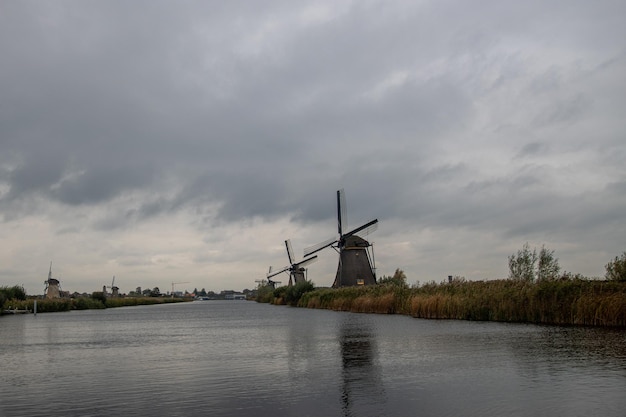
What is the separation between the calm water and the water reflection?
1.1 inches

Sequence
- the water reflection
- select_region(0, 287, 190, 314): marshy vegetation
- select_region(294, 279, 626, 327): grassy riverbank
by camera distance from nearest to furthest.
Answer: the water reflection, select_region(294, 279, 626, 327): grassy riverbank, select_region(0, 287, 190, 314): marshy vegetation

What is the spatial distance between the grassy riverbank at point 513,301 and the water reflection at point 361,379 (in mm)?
9617

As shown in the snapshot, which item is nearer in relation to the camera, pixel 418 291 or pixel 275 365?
pixel 275 365

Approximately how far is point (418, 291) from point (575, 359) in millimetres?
26312

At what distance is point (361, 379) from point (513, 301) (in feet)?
62.1

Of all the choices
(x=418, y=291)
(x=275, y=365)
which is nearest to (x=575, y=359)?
(x=275, y=365)

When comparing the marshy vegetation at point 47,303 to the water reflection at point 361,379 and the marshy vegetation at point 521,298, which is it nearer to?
the marshy vegetation at point 521,298

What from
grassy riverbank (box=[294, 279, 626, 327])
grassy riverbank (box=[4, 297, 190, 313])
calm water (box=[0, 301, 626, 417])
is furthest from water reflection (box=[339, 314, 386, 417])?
grassy riverbank (box=[4, 297, 190, 313])

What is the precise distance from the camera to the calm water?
1155cm

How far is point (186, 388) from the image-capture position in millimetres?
14102

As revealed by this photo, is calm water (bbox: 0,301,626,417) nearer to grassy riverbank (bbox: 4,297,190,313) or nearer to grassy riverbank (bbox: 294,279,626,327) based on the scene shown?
grassy riverbank (bbox: 294,279,626,327)

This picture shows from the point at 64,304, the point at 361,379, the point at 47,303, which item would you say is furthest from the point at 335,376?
the point at 64,304

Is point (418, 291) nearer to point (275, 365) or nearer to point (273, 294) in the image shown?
point (275, 365)

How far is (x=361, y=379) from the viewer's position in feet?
48.0
